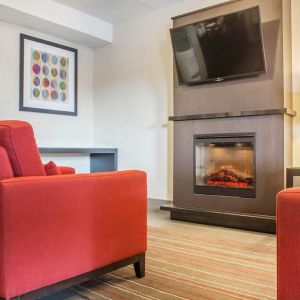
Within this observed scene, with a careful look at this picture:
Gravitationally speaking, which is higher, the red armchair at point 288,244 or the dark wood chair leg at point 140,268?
the red armchair at point 288,244

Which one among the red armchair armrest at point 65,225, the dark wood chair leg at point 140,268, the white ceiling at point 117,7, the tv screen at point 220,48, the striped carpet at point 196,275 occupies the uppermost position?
the white ceiling at point 117,7

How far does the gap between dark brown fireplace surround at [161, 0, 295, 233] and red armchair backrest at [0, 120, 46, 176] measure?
217 cm

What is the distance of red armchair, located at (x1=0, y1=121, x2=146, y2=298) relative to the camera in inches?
52.9

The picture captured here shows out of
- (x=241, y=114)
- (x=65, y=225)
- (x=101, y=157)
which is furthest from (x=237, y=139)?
(x=101, y=157)

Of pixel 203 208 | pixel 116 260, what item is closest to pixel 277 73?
pixel 203 208

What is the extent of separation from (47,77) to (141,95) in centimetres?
133

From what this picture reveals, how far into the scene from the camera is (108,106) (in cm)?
501

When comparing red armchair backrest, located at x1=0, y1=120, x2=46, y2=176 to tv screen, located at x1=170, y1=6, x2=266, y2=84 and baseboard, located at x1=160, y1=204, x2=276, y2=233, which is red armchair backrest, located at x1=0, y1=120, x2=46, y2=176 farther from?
tv screen, located at x1=170, y1=6, x2=266, y2=84

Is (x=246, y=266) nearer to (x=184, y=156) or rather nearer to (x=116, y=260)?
(x=116, y=260)

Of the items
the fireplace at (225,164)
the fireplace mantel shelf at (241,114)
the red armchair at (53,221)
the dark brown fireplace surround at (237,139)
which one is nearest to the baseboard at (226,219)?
A: the dark brown fireplace surround at (237,139)

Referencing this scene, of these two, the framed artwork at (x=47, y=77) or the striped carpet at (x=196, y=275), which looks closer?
the striped carpet at (x=196, y=275)

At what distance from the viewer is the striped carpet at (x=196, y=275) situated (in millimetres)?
1737

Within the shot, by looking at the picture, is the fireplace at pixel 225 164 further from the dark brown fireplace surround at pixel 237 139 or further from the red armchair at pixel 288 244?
the red armchair at pixel 288 244

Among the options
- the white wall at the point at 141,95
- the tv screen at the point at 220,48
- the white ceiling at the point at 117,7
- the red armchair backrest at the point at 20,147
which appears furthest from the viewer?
the white wall at the point at 141,95
